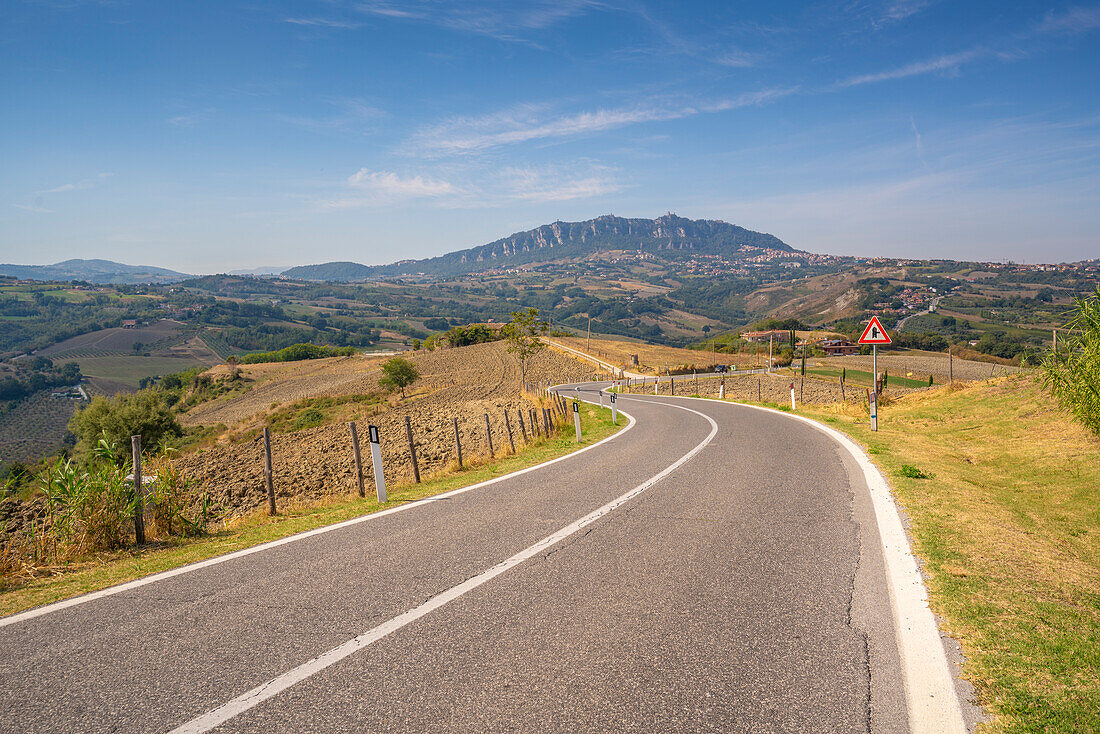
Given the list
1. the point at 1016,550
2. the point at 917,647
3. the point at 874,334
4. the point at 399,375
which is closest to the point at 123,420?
the point at 399,375

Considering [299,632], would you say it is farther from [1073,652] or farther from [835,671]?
[1073,652]

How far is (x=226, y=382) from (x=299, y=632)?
107m

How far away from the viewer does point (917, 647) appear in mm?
3562

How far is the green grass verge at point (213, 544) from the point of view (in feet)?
16.2

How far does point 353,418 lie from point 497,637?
160 feet

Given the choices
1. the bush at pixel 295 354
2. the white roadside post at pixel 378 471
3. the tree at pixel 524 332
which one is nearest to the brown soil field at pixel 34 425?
the bush at pixel 295 354

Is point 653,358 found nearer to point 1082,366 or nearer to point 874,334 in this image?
point 874,334

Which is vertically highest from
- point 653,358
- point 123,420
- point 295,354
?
point 123,420

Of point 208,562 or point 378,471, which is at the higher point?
point 208,562

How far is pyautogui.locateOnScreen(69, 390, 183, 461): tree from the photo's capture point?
114ft

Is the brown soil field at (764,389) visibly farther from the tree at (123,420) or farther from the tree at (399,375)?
the tree at (123,420)

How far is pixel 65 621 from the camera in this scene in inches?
163

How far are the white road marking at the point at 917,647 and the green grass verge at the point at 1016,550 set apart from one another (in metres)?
0.12

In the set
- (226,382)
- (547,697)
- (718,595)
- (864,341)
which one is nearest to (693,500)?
(718,595)
